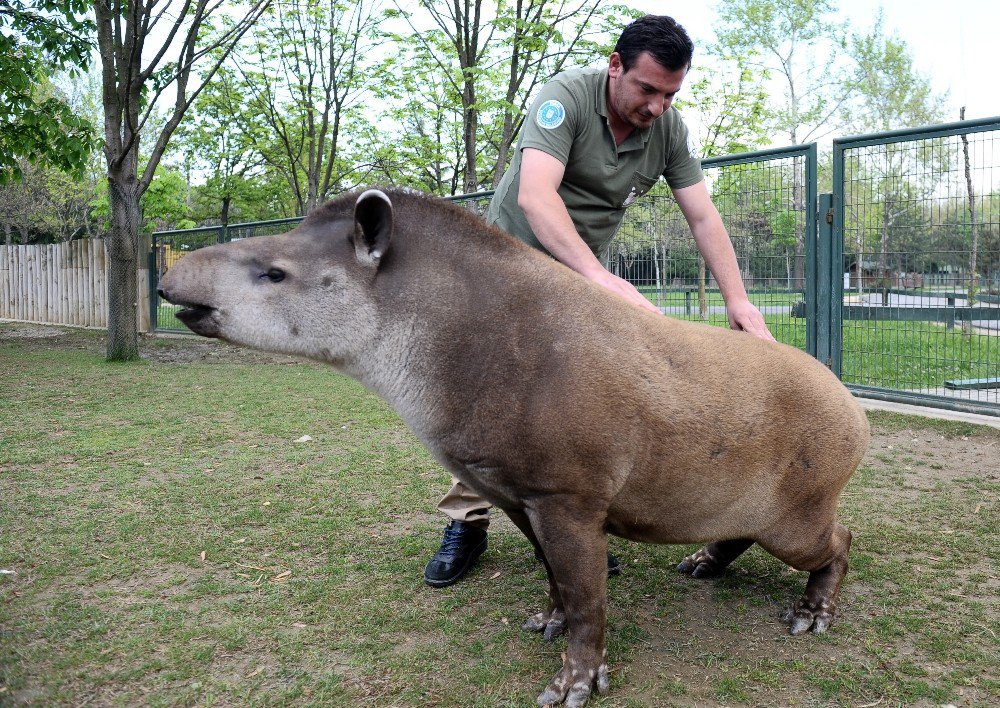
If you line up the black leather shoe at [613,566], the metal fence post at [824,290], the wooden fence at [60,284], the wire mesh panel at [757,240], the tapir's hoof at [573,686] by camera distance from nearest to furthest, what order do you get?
the tapir's hoof at [573,686]
the black leather shoe at [613,566]
the metal fence post at [824,290]
the wire mesh panel at [757,240]
the wooden fence at [60,284]

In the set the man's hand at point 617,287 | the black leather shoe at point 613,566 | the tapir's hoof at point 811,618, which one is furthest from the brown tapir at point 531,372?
the black leather shoe at point 613,566

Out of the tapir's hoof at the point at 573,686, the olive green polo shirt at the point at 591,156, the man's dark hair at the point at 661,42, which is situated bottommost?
the tapir's hoof at the point at 573,686

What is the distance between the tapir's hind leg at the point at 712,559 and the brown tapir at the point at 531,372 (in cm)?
89

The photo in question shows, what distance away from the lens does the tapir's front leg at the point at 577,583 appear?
271cm

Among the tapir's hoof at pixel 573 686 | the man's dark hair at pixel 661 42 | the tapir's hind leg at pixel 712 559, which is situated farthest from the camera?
the tapir's hind leg at pixel 712 559

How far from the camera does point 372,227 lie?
2748 mm

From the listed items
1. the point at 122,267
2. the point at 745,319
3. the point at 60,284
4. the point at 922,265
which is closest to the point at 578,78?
the point at 745,319

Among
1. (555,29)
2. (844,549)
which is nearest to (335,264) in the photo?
(844,549)

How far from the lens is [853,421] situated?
124 inches

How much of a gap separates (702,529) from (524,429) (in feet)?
2.89

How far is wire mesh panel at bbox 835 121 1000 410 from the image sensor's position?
7.08 meters

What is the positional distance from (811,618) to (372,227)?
2366mm

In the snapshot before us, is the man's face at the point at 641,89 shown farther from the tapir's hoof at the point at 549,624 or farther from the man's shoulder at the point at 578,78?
the tapir's hoof at the point at 549,624

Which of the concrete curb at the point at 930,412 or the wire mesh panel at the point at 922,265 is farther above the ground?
the wire mesh panel at the point at 922,265
